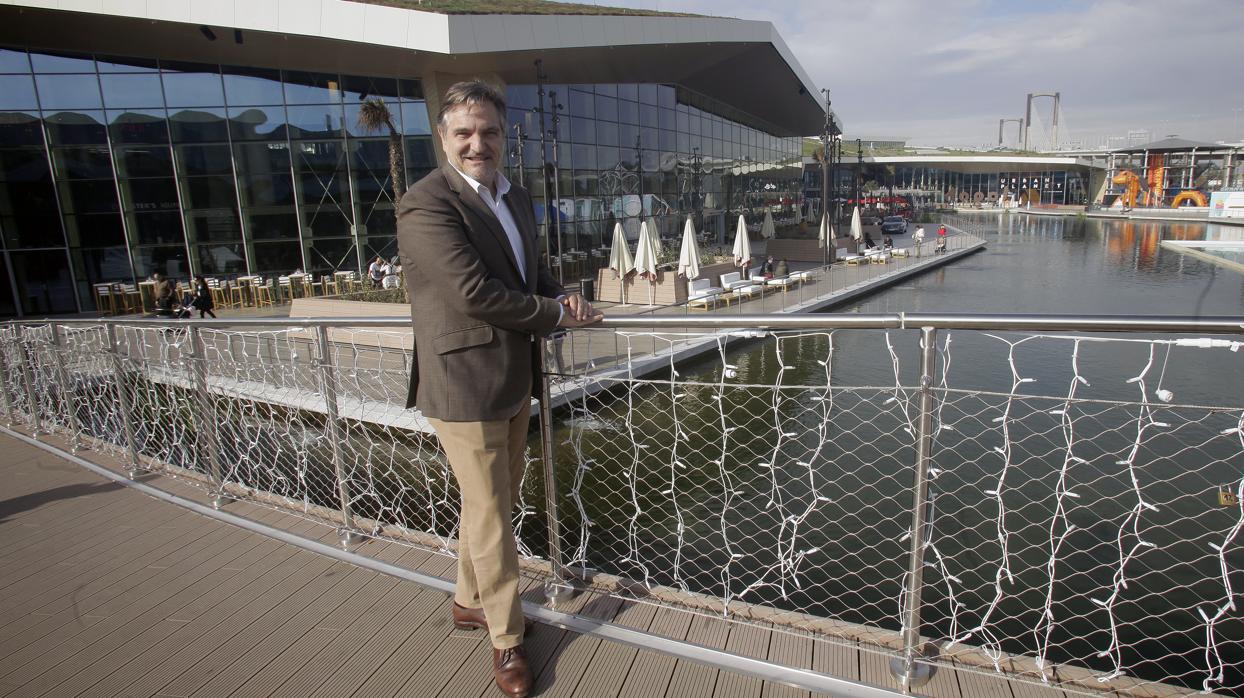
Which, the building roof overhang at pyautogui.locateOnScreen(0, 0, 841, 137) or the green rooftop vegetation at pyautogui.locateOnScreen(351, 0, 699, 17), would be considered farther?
the green rooftop vegetation at pyautogui.locateOnScreen(351, 0, 699, 17)

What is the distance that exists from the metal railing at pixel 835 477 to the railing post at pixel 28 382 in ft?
0.12

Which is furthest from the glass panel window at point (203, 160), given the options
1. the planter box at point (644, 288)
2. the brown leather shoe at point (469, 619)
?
the brown leather shoe at point (469, 619)

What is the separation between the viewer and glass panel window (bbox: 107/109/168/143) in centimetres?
1625

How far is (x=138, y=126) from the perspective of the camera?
53.8ft

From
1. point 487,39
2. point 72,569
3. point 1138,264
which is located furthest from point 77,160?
point 1138,264

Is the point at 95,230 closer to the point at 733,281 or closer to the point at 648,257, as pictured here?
the point at 648,257

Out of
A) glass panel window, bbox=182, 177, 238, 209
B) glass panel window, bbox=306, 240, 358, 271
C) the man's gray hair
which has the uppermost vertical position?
glass panel window, bbox=182, 177, 238, 209

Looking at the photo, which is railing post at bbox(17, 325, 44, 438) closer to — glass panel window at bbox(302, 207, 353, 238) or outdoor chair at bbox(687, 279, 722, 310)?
outdoor chair at bbox(687, 279, 722, 310)

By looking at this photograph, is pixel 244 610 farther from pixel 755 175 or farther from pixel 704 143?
pixel 755 175

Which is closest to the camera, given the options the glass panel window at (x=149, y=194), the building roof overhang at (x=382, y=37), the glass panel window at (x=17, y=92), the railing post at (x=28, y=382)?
the railing post at (x=28, y=382)

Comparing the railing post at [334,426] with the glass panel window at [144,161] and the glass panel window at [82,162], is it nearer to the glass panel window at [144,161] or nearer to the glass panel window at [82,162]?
the glass panel window at [144,161]

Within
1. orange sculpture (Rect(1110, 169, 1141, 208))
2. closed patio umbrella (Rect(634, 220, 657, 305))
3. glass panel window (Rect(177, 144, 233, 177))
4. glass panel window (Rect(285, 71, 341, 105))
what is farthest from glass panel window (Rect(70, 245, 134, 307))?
orange sculpture (Rect(1110, 169, 1141, 208))

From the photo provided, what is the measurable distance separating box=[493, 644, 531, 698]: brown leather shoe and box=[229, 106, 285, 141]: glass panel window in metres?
18.5

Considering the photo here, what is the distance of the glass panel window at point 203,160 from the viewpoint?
55.3 feet
